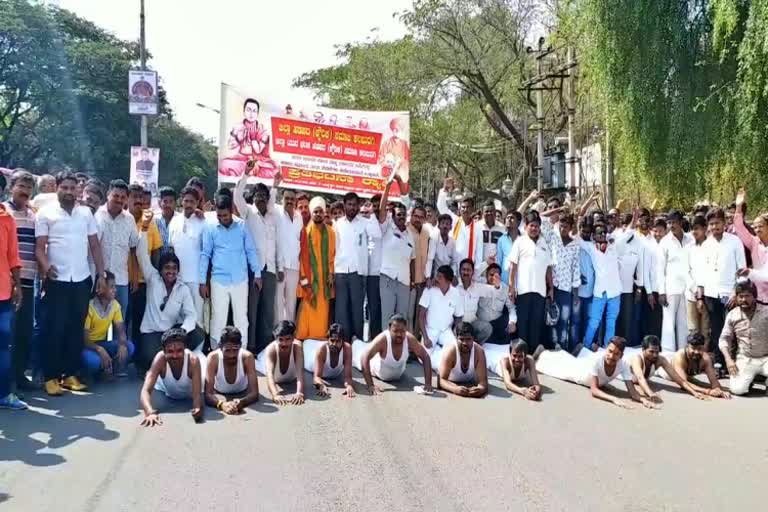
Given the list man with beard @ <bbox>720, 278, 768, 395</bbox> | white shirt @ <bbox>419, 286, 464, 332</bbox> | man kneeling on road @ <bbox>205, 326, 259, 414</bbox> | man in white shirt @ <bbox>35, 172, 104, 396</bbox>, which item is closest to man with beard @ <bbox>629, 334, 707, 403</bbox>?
man with beard @ <bbox>720, 278, 768, 395</bbox>

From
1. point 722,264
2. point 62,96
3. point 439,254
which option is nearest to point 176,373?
point 439,254

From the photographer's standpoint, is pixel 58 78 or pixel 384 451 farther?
pixel 58 78

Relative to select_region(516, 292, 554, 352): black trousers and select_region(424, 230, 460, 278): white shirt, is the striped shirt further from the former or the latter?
select_region(516, 292, 554, 352): black trousers

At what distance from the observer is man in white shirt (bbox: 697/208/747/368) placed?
784cm

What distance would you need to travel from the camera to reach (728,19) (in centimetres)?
919

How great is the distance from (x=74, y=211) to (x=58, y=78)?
90.5 ft

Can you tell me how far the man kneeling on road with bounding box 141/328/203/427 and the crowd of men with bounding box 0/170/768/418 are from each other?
0.02m

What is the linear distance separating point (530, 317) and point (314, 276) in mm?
2581

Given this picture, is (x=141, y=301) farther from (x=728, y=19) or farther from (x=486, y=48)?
(x=486, y=48)

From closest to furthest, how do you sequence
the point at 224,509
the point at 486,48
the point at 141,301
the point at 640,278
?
the point at 224,509
the point at 141,301
the point at 640,278
the point at 486,48

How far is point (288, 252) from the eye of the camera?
26.3 ft

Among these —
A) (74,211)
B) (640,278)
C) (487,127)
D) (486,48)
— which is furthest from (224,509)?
(487,127)

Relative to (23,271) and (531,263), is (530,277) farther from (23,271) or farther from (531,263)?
(23,271)

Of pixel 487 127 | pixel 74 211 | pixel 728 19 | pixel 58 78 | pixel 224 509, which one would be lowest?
pixel 224 509
